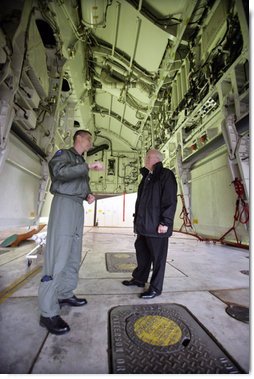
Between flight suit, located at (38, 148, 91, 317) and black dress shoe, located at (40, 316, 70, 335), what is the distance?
0.10 ft

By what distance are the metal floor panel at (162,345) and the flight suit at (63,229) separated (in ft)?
1.56

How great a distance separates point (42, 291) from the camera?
55.0 inches

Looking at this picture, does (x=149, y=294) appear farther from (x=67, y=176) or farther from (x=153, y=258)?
(x=67, y=176)

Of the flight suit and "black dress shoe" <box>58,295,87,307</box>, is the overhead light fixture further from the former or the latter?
"black dress shoe" <box>58,295,87,307</box>

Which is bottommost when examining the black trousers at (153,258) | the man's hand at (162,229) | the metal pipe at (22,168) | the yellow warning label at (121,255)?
the yellow warning label at (121,255)

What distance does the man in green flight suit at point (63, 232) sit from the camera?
139cm

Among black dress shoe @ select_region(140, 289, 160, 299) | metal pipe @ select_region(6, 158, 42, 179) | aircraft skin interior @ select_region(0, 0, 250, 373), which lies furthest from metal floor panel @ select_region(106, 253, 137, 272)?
metal pipe @ select_region(6, 158, 42, 179)

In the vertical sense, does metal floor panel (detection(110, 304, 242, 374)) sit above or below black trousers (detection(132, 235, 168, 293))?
below

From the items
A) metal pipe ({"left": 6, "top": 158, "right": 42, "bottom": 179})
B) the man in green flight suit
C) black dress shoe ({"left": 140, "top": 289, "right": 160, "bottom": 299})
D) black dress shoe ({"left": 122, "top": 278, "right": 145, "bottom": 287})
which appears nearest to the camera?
the man in green flight suit

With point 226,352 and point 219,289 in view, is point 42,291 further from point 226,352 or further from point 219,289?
A: point 219,289

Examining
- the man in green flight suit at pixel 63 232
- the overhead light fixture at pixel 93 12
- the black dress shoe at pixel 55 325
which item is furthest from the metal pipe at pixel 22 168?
the overhead light fixture at pixel 93 12

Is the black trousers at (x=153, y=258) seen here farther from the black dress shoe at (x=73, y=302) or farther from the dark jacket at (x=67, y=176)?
the dark jacket at (x=67, y=176)

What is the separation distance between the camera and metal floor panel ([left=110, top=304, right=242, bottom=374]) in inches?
39.8

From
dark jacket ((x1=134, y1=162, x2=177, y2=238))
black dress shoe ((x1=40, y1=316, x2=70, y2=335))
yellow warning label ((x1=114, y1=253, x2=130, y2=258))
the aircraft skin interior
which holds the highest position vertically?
the aircraft skin interior
